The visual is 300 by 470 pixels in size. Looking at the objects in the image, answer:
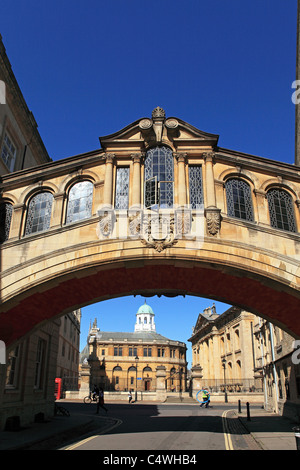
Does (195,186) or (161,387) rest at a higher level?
(195,186)

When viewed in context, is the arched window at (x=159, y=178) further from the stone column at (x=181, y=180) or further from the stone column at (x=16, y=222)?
the stone column at (x=16, y=222)

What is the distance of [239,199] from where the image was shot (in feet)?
42.2

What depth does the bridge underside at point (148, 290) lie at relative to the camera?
40.1ft

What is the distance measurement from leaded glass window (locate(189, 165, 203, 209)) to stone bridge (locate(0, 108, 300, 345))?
36 mm

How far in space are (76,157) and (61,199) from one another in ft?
5.49

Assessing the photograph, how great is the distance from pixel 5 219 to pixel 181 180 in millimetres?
6517

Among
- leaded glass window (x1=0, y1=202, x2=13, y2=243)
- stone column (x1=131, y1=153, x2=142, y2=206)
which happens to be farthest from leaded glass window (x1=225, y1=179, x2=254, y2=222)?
leaded glass window (x1=0, y1=202, x2=13, y2=243)

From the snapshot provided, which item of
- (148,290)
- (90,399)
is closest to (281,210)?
(148,290)

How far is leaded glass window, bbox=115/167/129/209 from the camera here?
1291 cm

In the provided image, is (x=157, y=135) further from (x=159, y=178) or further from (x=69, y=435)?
(x=69, y=435)

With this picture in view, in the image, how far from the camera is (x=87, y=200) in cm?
1307

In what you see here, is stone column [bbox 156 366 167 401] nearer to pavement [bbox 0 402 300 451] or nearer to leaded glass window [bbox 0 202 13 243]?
pavement [bbox 0 402 300 451]
